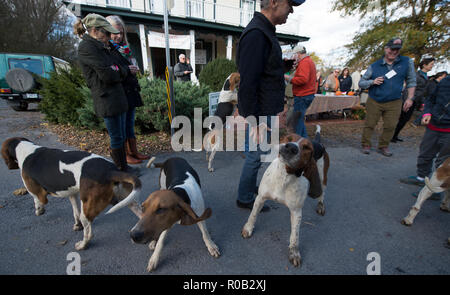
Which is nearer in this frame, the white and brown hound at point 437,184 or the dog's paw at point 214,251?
the dog's paw at point 214,251

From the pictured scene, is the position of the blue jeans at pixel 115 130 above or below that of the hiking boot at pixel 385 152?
above

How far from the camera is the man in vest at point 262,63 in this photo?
195cm

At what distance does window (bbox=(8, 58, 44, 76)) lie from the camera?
9.29m

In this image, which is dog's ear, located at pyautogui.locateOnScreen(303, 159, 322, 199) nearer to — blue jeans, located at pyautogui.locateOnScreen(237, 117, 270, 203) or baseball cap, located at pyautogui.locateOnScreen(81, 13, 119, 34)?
blue jeans, located at pyautogui.locateOnScreen(237, 117, 270, 203)

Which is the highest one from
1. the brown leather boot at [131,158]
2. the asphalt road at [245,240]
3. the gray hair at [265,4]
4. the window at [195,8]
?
the window at [195,8]

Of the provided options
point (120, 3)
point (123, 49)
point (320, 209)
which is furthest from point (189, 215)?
point (120, 3)

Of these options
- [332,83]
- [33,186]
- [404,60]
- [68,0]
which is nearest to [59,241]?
[33,186]

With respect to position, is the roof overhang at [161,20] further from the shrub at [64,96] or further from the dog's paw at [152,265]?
the dog's paw at [152,265]

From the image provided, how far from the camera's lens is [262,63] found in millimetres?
1998

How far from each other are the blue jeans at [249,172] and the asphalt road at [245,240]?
0.24m

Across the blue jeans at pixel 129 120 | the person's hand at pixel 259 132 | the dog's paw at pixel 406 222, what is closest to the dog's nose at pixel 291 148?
the person's hand at pixel 259 132

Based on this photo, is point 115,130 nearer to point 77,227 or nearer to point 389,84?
point 77,227

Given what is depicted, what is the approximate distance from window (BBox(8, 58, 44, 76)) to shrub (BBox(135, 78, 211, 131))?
8.29 metres

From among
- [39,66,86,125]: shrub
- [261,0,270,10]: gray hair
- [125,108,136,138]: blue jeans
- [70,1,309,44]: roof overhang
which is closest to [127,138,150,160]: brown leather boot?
[125,108,136,138]: blue jeans
